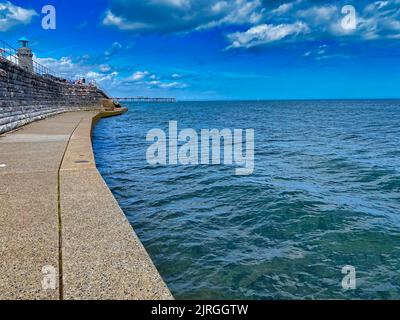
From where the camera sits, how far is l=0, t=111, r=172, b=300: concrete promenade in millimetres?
2691

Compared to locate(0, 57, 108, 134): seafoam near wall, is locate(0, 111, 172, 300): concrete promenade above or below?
below

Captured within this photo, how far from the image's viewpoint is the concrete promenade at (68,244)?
269 centimetres

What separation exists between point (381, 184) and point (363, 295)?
537 centimetres

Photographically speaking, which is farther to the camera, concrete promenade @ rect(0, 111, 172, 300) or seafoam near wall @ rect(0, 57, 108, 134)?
seafoam near wall @ rect(0, 57, 108, 134)

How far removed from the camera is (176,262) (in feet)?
14.3

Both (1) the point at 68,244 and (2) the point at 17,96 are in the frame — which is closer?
(1) the point at 68,244

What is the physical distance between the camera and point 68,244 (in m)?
3.47

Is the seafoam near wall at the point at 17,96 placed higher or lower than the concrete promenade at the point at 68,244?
higher

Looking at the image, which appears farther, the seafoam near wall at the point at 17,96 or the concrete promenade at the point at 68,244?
the seafoam near wall at the point at 17,96
